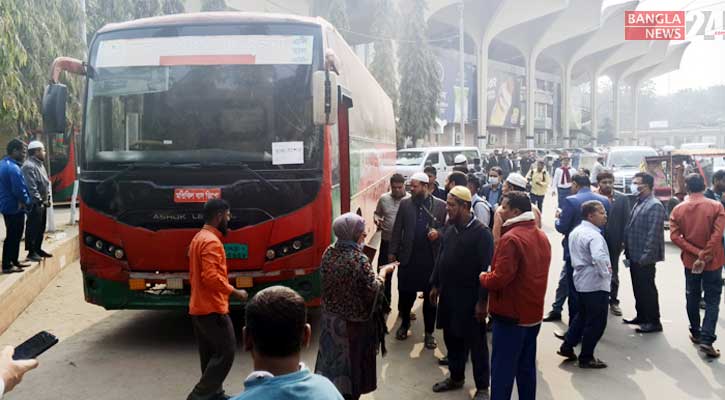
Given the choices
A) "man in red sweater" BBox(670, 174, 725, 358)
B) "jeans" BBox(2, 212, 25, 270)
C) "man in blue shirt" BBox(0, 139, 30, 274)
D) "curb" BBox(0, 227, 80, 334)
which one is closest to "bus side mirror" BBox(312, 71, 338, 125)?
"man in red sweater" BBox(670, 174, 725, 358)

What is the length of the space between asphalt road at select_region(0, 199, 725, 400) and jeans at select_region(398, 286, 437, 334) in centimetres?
22

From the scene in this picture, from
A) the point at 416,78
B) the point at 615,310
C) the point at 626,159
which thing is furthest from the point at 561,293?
the point at 416,78

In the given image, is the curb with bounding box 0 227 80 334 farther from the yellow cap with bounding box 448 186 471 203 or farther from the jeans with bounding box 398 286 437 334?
the yellow cap with bounding box 448 186 471 203

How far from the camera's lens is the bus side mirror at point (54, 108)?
230 inches

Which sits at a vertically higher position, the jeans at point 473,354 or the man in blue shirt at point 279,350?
the man in blue shirt at point 279,350

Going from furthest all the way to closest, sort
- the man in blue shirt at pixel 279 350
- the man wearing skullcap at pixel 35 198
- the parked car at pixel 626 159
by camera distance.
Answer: the parked car at pixel 626 159
the man wearing skullcap at pixel 35 198
the man in blue shirt at pixel 279 350

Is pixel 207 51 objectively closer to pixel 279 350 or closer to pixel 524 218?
pixel 524 218

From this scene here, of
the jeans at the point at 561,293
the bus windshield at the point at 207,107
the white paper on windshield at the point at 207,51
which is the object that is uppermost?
the white paper on windshield at the point at 207,51

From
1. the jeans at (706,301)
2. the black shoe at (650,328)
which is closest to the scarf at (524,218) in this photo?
the jeans at (706,301)

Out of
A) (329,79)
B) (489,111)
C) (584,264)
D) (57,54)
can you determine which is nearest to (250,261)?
(329,79)

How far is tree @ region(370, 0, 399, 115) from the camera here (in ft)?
112

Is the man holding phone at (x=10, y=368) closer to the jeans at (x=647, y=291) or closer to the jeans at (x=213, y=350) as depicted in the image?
the jeans at (x=213, y=350)

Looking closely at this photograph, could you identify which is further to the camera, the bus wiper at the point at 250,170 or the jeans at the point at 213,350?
the bus wiper at the point at 250,170

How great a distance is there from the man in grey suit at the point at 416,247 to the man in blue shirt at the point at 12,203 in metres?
5.06
